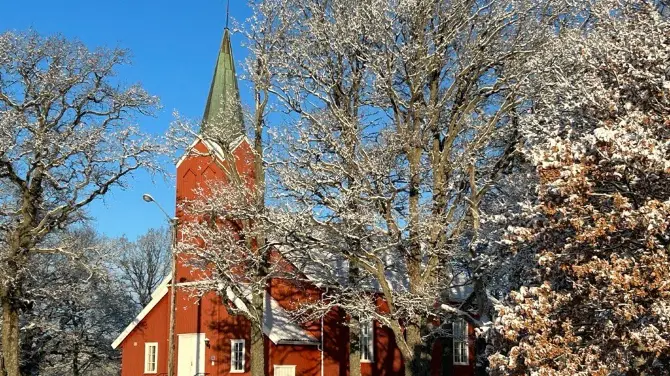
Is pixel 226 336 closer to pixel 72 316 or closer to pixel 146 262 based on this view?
pixel 72 316

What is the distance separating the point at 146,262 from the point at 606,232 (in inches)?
Result: 2057

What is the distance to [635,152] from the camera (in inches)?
475

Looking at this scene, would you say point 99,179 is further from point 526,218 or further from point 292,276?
point 526,218

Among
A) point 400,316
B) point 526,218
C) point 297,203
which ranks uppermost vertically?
point 297,203

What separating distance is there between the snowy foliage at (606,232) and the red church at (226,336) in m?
14.9

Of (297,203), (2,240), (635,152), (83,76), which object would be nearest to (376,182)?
(297,203)

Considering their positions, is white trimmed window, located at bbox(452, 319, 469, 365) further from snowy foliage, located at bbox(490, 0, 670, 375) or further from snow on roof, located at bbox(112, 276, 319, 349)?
snowy foliage, located at bbox(490, 0, 670, 375)

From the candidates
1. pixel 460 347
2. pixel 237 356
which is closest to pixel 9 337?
pixel 237 356

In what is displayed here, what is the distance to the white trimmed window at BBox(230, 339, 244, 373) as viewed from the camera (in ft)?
101

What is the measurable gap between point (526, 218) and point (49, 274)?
97.6 ft

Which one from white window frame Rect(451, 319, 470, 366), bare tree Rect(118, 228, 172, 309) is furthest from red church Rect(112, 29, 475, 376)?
bare tree Rect(118, 228, 172, 309)

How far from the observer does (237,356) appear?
31.1m

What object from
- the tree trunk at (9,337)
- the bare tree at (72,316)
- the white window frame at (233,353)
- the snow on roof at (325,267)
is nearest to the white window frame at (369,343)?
the snow on roof at (325,267)

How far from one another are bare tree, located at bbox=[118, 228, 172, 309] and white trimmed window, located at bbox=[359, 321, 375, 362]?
29217 mm
